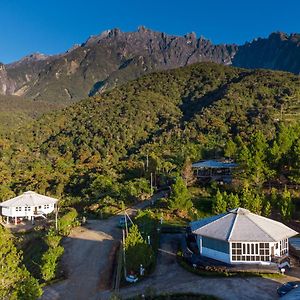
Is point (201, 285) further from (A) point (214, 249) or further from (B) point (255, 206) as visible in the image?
(B) point (255, 206)

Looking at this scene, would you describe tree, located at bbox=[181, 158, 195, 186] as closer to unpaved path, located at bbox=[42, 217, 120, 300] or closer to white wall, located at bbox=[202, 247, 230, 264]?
unpaved path, located at bbox=[42, 217, 120, 300]

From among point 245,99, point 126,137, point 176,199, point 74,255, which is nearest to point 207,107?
point 245,99

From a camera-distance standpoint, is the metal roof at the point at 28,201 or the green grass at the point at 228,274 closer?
the green grass at the point at 228,274

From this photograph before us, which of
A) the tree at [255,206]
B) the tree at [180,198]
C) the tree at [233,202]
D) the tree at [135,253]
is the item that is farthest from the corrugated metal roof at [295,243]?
the tree at [180,198]

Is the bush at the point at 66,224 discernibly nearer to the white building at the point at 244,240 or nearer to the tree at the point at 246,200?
the white building at the point at 244,240

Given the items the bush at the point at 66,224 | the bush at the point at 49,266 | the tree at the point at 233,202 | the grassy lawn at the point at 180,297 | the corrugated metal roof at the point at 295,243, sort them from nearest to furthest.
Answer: the grassy lawn at the point at 180,297, the bush at the point at 49,266, the corrugated metal roof at the point at 295,243, the tree at the point at 233,202, the bush at the point at 66,224

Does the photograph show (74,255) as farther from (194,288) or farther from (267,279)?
(267,279)
